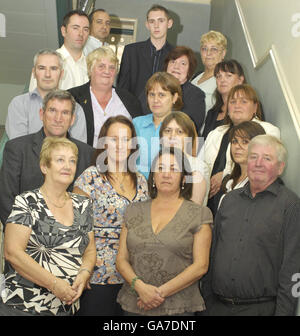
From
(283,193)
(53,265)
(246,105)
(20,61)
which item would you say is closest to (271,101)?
(246,105)

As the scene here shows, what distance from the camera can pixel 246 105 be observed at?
12.1 feet

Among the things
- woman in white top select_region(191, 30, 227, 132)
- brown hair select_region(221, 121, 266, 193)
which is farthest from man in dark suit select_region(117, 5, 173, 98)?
brown hair select_region(221, 121, 266, 193)

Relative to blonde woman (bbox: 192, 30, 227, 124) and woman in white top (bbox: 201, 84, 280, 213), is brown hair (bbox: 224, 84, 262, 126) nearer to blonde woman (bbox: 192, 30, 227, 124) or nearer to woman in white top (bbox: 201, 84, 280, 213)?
woman in white top (bbox: 201, 84, 280, 213)

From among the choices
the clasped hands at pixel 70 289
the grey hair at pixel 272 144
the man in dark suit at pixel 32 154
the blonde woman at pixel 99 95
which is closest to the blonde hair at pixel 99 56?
the blonde woman at pixel 99 95

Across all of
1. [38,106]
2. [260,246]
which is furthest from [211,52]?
[260,246]

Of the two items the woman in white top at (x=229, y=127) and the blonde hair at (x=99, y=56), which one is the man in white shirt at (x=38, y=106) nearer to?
A: the blonde hair at (x=99, y=56)

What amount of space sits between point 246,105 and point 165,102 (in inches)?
21.7

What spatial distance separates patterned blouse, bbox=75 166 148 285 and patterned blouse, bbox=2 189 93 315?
0.69 feet

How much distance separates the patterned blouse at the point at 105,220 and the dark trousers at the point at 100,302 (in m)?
0.04

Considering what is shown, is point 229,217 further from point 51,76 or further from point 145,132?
point 51,76

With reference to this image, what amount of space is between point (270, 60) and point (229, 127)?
84 centimetres

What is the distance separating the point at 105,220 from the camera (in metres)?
3.02

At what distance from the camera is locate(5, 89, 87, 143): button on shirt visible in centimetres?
368

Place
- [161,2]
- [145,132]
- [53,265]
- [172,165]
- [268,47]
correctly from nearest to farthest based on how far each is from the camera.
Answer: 1. [53,265]
2. [172,165]
3. [145,132]
4. [268,47]
5. [161,2]
